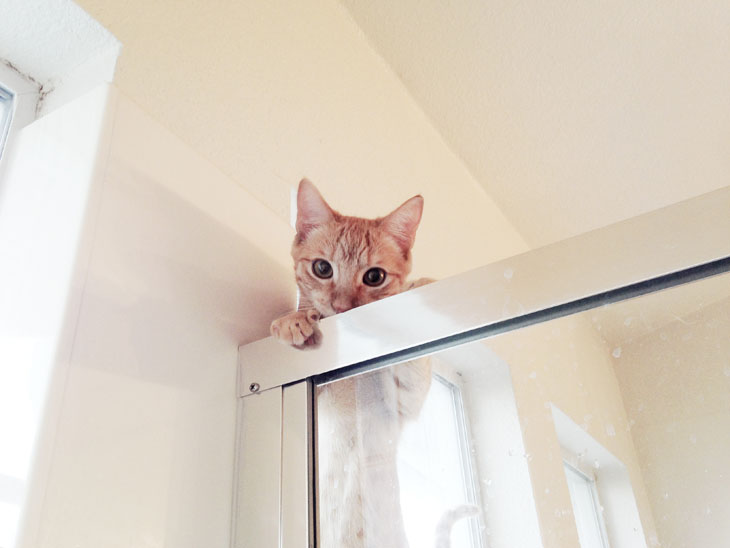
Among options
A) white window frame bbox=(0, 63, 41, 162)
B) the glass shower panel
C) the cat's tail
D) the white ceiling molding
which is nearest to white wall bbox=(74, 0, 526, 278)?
the white ceiling molding

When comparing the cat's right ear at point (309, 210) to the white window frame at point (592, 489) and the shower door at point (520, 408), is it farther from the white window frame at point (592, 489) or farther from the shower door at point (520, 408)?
the white window frame at point (592, 489)

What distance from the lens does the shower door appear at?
0.56 m

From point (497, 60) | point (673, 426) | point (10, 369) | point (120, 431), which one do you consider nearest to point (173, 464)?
point (120, 431)

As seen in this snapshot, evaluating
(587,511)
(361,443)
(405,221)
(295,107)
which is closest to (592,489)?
(587,511)

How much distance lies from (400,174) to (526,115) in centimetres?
50

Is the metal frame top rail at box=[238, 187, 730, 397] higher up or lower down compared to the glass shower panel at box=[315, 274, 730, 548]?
higher up

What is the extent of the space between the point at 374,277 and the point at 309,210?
143mm

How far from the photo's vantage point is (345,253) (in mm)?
948

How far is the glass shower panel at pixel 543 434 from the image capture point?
21.9 inches

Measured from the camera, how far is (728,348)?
555 mm

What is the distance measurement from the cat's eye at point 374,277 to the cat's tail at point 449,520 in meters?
0.41

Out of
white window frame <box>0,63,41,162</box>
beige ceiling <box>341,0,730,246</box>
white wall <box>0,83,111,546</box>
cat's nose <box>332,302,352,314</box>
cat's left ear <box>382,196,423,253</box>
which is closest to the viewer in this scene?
white wall <box>0,83,111,546</box>

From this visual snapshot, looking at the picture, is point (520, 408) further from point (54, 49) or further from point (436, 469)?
point (54, 49)

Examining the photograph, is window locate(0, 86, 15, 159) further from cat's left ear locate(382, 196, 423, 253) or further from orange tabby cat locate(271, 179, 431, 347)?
cat's left ear locate(382, 196, 423, 253)
